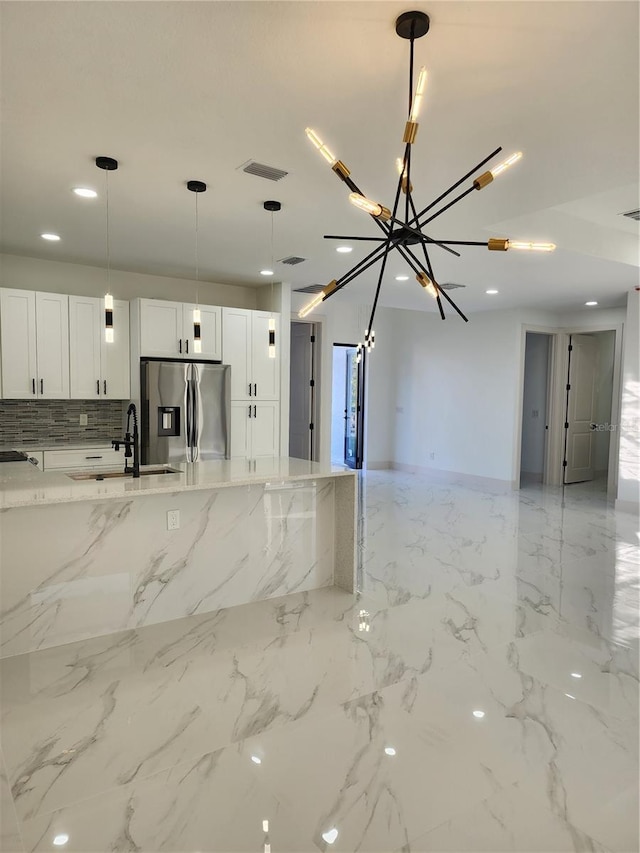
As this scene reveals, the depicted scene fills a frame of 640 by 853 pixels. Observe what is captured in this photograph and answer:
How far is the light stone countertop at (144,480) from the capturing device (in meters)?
2.76

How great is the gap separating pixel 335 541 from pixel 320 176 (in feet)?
7.97

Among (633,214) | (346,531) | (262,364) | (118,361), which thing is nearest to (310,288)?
(262,364)

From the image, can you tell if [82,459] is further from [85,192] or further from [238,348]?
[85,192]

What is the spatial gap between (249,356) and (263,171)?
313 cm

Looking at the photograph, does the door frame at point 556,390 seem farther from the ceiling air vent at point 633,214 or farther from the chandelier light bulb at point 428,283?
the chandelier light bulb at point 428,283

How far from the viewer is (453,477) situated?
9023 mm

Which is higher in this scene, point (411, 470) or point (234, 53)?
point (234, 53)

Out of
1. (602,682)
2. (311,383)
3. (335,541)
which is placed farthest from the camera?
(311,383)

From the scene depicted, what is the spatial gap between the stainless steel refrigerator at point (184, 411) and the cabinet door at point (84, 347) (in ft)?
1.46

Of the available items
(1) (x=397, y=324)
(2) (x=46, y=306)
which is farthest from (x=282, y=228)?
(1) (x=397, y=324)

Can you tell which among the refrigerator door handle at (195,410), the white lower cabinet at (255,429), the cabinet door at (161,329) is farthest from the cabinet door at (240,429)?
the cabinet door at (161,329)

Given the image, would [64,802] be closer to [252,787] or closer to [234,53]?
[252,787]

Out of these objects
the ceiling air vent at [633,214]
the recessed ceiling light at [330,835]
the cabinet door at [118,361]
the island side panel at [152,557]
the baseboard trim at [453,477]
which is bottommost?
the recessed ceiling light at [330,835]

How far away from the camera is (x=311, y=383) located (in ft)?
25.6
